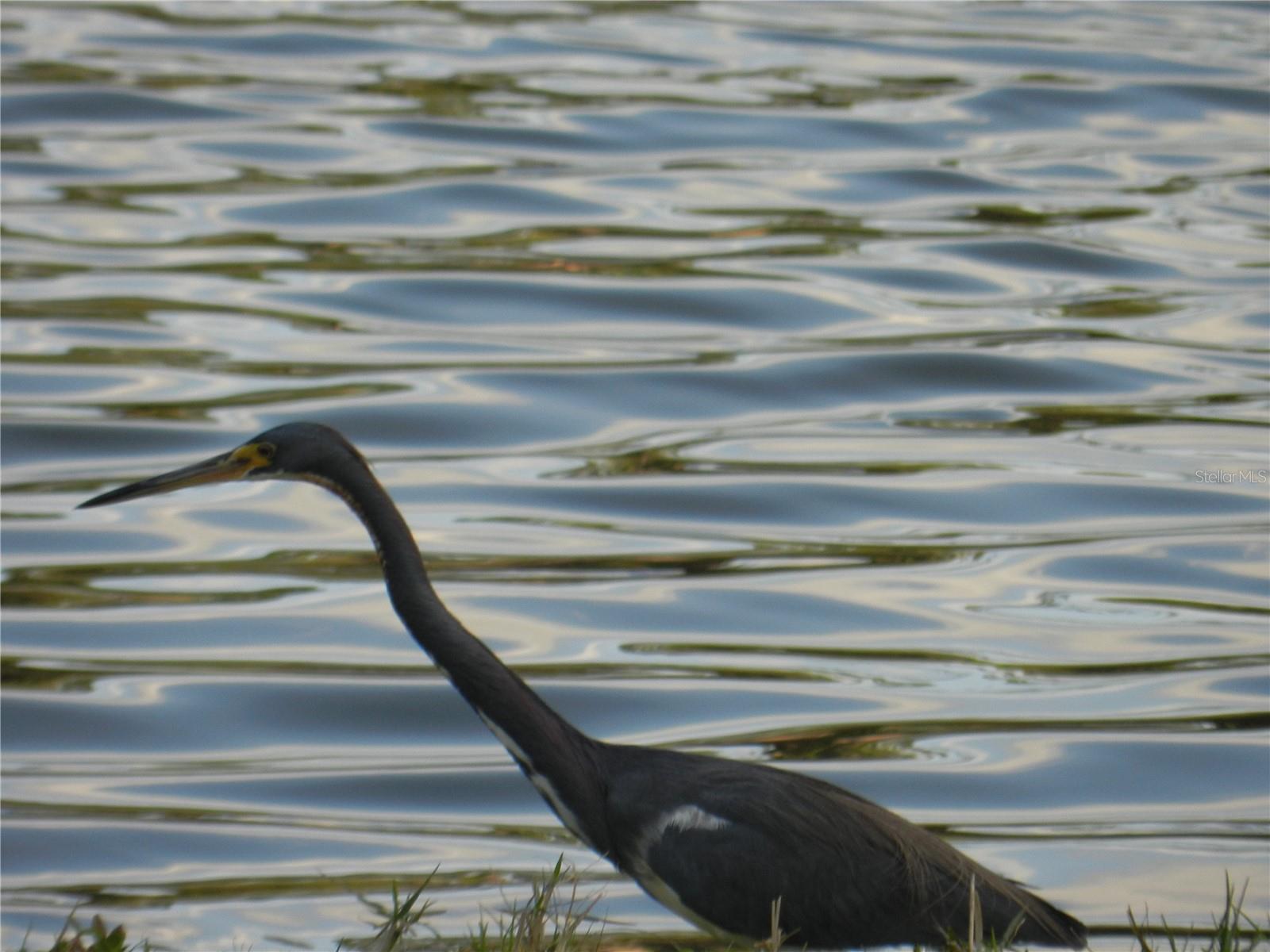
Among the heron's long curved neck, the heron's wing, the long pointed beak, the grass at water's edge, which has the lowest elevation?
the grass at water's edge

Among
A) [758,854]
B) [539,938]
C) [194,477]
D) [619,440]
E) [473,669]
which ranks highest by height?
[619,440]

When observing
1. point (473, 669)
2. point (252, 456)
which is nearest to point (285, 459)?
point (252, 456)

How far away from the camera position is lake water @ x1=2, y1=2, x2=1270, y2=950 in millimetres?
8180

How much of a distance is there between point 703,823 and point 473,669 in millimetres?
717

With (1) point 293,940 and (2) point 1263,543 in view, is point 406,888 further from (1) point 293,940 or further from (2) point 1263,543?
(2) point 1263,543

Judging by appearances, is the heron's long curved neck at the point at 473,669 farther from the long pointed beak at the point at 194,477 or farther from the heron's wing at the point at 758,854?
the long pointed beak at the point at 194,477

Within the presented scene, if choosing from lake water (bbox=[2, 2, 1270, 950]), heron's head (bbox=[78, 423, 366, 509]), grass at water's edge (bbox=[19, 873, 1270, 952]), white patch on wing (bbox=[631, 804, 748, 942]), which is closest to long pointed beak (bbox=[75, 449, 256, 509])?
heron's head (bbox=[78, 423, 366, 509])

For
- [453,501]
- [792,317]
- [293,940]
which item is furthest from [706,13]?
[293,940]

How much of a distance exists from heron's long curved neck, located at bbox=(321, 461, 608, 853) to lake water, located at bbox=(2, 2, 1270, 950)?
1.10 metres

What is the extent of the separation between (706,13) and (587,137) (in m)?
4.72

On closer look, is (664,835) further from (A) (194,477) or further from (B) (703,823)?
(A) (194,477)

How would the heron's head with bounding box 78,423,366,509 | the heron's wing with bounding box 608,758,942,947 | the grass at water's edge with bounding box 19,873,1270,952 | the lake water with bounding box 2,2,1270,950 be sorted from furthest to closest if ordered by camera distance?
the lake water with bounding box 2,2,1270,950 → the heron's head with bounding box 78,423,366,509 → the heron's wing with bounding box 608,758,942,947 → the grass at water's edge with bounding box 19,873,1270,952

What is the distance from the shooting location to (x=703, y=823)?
212 inches

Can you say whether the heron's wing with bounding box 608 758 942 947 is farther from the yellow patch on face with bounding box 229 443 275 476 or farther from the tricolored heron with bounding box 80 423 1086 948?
the yellow patch on face with bounding box 229 443 275 476
